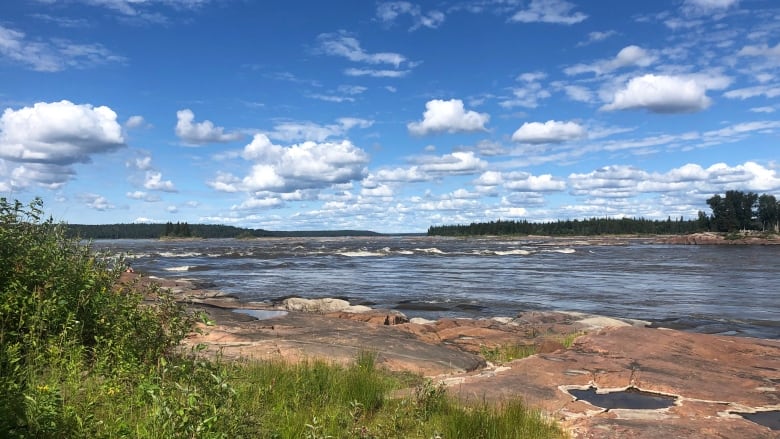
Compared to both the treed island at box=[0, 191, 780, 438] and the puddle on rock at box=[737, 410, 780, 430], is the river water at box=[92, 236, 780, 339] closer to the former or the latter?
the treed island at box=[0, 191, 780, 438]

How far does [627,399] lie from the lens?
8.86 m

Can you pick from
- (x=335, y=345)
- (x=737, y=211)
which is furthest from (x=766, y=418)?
→ (x=737, y=211)

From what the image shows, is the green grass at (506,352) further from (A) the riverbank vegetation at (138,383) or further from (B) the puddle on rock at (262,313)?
(B) the puddle on rock at (262,313)

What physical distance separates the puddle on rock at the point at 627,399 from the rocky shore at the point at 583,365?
2.4 inches

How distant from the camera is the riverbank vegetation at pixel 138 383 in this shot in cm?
500

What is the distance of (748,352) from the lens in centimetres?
1304

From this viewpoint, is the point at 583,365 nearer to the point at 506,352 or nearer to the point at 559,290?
the point at 506,352

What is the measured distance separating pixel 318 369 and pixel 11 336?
4204mm

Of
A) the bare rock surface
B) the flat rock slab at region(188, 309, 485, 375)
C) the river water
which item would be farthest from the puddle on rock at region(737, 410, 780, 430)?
the bare rock surface

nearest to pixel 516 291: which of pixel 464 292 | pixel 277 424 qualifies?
pixel 464 292

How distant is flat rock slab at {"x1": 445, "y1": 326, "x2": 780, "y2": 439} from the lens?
737 cm

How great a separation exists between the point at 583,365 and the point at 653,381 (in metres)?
1.54

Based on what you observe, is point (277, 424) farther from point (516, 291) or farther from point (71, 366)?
point (516, 291)

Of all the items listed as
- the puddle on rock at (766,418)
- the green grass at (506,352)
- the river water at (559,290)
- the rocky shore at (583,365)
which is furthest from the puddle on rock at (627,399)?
the river water at (559,290)
